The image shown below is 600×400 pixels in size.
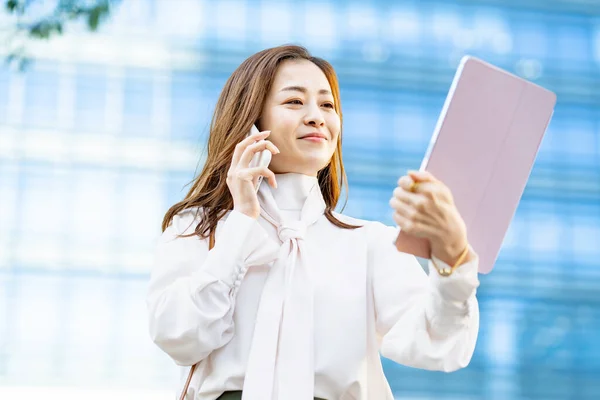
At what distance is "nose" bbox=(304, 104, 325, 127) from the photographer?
1608mm

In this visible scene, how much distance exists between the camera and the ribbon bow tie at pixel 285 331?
4.78 ft

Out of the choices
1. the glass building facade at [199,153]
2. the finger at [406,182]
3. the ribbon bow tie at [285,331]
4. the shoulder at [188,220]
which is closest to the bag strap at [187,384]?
the ribbon bow tie at [285,331]

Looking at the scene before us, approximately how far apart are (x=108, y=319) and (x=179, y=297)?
15.0 m

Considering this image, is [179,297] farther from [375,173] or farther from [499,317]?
[499,317]

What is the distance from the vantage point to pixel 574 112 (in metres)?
17.8

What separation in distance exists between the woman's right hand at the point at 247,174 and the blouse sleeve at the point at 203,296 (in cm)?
2

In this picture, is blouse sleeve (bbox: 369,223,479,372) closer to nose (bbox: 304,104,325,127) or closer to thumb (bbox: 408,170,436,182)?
thumb (bbox: 408,170,436,182)

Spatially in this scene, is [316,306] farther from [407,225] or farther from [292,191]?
[407,225]

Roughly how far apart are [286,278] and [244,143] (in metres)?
0.22

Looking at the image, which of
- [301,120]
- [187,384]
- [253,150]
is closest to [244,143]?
[253,150]

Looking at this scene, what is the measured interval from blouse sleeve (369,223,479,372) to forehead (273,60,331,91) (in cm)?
32

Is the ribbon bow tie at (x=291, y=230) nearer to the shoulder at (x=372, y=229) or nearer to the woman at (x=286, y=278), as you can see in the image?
the woman at (x=286, y=278)

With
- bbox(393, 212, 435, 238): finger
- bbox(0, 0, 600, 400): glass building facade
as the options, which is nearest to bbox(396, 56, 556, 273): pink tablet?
bbox(393, 212, 435, 238): finger

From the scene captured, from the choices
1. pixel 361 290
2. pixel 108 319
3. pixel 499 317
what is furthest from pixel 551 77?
pixel 361 290
